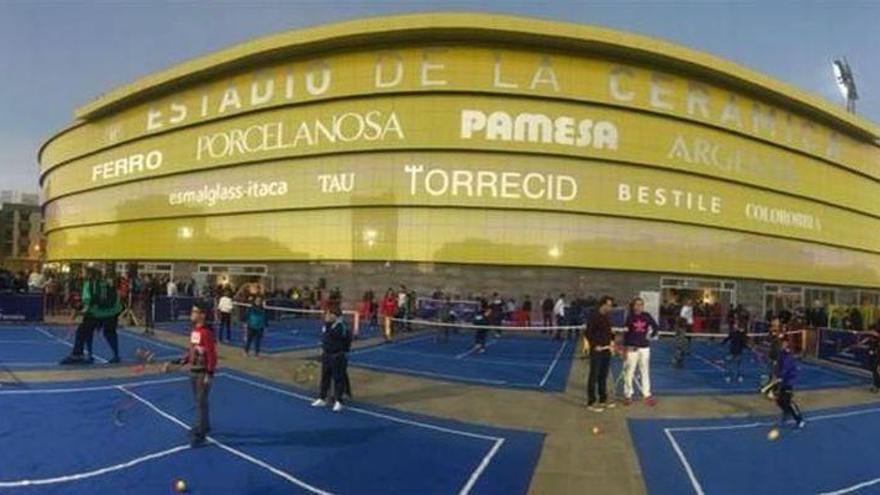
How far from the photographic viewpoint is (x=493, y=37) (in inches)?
1677

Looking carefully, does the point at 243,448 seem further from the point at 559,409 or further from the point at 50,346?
the point at 50,346

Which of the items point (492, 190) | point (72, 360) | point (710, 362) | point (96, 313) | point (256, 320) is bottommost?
point (710, 362)

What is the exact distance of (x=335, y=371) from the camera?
13500mm

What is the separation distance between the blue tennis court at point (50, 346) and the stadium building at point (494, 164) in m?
19.9

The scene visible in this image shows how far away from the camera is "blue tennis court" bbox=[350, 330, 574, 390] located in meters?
18.7

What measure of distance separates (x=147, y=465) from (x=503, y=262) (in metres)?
34.0

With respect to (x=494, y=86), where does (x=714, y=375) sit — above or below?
below

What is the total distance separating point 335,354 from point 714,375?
13.5 metres

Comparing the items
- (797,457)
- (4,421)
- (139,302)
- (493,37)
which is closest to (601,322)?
(797,457)

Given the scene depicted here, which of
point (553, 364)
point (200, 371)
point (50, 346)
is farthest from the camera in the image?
point (553, 364)

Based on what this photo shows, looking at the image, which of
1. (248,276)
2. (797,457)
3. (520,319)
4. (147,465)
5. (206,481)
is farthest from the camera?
(248,276)

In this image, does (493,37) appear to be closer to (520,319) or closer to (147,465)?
(520,319)

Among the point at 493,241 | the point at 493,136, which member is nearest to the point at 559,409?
the point at 493,241

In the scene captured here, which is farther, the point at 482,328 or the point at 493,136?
the point at 493,136
